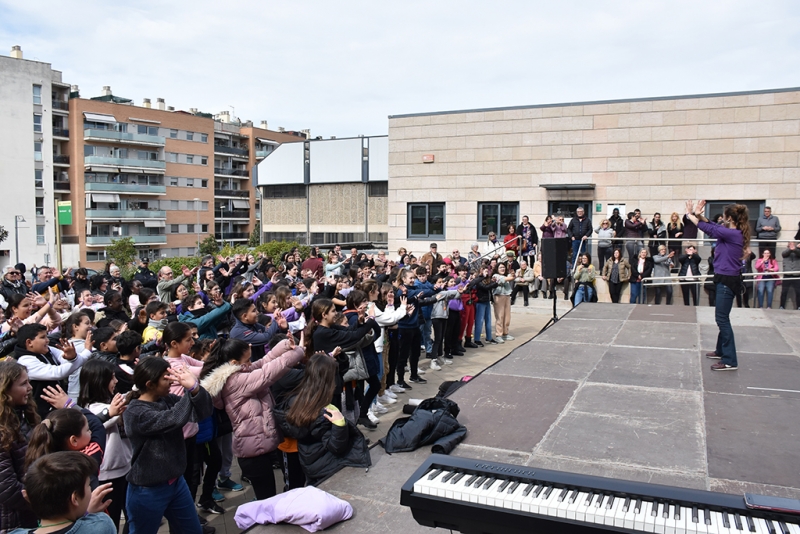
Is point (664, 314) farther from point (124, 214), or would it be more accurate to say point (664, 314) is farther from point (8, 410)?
point (124, 214)

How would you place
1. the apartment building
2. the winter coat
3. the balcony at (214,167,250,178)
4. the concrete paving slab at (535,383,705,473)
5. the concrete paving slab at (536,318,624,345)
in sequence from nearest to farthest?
1. the concrete paving slab at (535,383,705,473)
2. the winter coat
3. the concrete paving slab at (536,318,624,345)
4. the apartment building
5. the balcony at (214,167,250,178)

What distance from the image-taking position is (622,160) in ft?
66.1

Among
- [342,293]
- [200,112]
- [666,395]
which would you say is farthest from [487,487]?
[200,112]

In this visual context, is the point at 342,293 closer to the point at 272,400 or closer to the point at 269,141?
the point at 272,400

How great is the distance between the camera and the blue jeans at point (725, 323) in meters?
6.81

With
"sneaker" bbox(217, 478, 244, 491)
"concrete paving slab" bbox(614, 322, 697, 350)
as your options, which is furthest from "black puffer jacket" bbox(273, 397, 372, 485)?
"concrete paving slab" bbox(614, 322, 697, 350)

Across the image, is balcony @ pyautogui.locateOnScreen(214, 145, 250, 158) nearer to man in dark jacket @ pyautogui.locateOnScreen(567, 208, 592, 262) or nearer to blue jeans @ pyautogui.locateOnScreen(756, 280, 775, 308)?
man in dark jacket @ pyautogui.locateOnScreen(567, 208, 592, 262)

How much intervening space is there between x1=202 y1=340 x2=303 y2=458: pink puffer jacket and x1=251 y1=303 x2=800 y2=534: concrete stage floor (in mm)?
686

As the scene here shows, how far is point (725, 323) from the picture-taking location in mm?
7039

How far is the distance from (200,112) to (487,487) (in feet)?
269

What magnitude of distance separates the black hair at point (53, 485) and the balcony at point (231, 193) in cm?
7765

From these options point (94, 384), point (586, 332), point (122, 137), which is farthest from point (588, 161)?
point (122, 137)

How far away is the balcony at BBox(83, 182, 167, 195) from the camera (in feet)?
204

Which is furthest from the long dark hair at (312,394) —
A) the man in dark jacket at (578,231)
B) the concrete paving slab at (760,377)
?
the man in dark jacket at (578,231)
